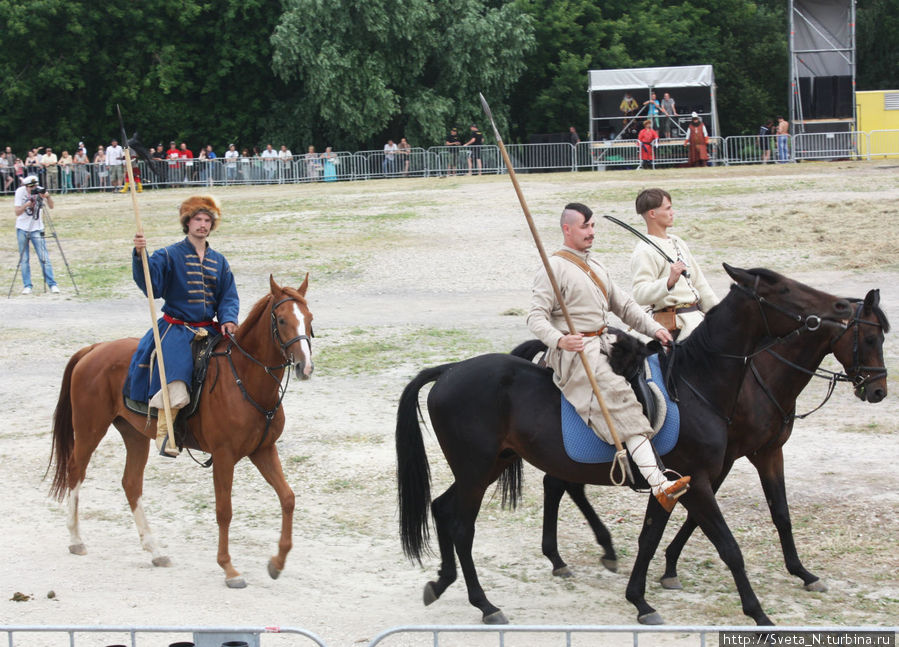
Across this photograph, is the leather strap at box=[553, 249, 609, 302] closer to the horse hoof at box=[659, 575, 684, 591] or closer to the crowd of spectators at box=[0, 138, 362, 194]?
the horse hoof at box=[659, 575, 684, 591]

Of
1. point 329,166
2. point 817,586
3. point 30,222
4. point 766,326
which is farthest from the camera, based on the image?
point 329,166

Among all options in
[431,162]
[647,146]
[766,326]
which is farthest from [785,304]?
[431,162]

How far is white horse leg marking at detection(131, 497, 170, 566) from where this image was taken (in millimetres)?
8141

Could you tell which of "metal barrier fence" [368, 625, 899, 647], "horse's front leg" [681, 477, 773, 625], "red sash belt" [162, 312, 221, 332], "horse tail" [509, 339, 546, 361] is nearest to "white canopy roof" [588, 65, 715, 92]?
"horse tail" [509, 339, 546, 361]

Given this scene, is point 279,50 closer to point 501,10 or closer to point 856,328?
point 501,10

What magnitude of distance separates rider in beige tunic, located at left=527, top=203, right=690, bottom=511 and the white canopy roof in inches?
1273

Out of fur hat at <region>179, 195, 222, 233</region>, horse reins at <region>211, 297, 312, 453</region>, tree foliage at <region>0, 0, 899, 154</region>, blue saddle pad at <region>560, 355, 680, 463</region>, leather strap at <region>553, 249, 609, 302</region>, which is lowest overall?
blue saddle pad at <region>560, 355, 680, 463</region>

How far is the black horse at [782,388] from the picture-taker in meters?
7.15

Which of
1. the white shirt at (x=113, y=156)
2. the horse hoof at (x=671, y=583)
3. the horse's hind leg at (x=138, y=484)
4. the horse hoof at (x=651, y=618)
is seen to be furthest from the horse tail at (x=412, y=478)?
the white shirt at (x=113, y=156)

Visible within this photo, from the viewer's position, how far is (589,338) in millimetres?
7078

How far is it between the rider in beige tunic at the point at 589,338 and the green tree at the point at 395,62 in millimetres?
34914

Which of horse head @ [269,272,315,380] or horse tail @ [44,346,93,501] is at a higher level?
horse head @ [269,272,315,380]

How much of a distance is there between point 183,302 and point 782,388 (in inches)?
166

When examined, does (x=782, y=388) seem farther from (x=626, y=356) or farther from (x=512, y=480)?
(x=512, y=480)
